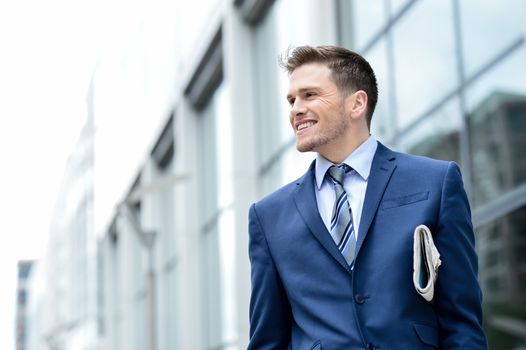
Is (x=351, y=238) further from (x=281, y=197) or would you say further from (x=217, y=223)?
(x=217, y=223)

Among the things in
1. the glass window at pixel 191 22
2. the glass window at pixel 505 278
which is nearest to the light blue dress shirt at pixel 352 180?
the glass window at pixel 505 278

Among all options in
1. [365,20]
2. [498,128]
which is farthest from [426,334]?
[365,20]

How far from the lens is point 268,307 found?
3451mm

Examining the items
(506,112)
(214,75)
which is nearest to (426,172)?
(506,112)

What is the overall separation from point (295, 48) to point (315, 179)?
43 centimetres

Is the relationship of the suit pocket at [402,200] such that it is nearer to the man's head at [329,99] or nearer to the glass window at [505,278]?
the man's head at [329,99]

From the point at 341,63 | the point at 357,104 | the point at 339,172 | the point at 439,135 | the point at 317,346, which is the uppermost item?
the point at 439,135

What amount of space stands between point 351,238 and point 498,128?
794 cm

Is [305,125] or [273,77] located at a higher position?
[273,77]

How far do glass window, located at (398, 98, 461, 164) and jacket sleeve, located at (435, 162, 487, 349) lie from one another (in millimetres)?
8606

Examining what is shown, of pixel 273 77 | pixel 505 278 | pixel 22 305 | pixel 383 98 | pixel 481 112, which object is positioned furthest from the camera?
pixel 22 305

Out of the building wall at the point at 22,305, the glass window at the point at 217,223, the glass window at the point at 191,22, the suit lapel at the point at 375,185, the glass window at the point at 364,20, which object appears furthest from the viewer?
the building wall at the point at 22,305

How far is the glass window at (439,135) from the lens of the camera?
11789 millimetres

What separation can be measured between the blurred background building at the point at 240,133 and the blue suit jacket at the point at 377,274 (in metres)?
0.85
